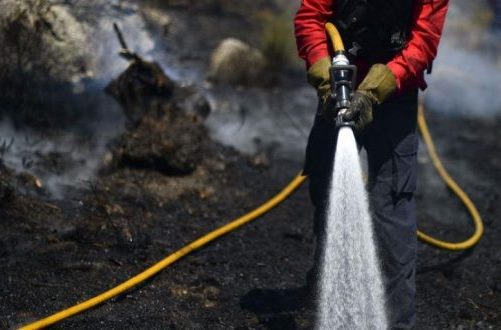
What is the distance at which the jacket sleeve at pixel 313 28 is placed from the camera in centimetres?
337

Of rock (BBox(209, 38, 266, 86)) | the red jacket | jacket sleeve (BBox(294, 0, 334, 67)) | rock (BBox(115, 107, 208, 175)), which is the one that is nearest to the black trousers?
the red jacket

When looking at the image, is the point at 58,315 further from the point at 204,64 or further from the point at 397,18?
the point at 204,64

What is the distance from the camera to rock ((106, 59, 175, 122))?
5453 millimetres

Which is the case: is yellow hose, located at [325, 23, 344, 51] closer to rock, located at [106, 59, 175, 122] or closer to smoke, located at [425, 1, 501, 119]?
rock, located at [106, 59, 175, 122]

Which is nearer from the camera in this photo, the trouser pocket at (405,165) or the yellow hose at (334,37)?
the yellow hose at (334,37)

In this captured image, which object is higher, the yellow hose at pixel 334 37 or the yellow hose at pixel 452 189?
the yellow hose at pixel 334 37

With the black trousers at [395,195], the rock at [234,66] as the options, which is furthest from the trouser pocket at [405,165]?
the rock at [234,66]

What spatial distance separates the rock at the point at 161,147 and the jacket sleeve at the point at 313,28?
1.84 metres

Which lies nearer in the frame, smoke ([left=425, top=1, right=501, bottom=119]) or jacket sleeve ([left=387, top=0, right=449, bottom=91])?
jacket sleeve ([left=387, top=0, right=449, bottom=91])

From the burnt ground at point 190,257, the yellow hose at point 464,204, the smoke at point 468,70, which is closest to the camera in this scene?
the burnt ground at point 190,257

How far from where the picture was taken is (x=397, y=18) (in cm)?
329

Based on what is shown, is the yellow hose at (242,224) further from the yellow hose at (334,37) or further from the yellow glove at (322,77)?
the yellow glove at (322,77)

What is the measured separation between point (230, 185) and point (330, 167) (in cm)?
179

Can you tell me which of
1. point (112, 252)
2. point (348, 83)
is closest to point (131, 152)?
point (112, 252)
